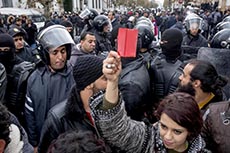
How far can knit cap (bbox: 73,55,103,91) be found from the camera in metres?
2.04

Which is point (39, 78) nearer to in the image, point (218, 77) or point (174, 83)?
point (174, 83)

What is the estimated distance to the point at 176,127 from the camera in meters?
1.66

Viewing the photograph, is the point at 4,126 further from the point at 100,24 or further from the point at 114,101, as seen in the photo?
the point at 100,24

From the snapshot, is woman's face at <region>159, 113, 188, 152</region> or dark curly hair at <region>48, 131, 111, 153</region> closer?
dark curly hair at <region>48, 131, 111, 153</region>

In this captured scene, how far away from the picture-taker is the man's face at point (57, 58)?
10.0 ft

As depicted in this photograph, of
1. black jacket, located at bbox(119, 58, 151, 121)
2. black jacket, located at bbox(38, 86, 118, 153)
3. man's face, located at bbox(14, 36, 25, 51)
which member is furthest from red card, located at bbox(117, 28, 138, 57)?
man's face, located at bbox(14, 36, 25, 51)

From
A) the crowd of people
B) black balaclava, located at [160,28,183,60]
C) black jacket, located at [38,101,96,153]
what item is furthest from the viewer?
black balaclava, located at [160,28,183,60]

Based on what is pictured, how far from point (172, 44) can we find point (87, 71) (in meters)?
1.58

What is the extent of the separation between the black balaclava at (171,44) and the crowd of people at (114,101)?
10 millimetres

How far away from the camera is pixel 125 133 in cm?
161

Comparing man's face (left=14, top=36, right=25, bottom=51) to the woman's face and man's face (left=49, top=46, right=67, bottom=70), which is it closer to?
man's face (left=49, top=46, right=67, bottom=70)

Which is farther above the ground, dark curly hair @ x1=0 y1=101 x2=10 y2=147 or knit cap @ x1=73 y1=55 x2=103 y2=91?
knit cap @ x1=73 y1=55 x2=103 y2=91

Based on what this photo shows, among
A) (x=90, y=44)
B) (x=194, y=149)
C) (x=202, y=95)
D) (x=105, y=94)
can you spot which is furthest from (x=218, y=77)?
→ (x=90, y=44)

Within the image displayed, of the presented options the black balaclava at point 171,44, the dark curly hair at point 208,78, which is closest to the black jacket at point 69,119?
the dark curly hair at point 208,78
